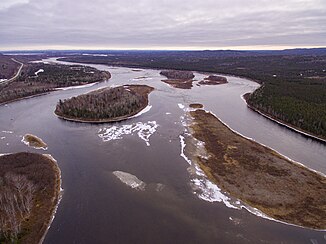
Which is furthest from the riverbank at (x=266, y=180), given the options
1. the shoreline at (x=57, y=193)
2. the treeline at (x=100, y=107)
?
the treeline at (x=100, y=107)

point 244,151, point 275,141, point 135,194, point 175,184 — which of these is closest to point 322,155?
point 275,141

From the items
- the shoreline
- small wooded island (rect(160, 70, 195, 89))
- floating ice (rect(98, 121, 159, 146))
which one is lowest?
the shoreline

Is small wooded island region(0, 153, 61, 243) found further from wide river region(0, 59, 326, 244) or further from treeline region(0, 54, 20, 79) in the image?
treeline region(0, 54, 20, 79)

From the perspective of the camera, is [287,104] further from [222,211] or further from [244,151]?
[222,211]

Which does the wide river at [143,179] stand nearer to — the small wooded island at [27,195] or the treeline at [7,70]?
the small wooded island at [27,195]

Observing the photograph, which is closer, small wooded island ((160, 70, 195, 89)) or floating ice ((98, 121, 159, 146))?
floating ice ((98, 121, 159, 146))

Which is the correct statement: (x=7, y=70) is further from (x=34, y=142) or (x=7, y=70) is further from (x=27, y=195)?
(x=27, y=195)

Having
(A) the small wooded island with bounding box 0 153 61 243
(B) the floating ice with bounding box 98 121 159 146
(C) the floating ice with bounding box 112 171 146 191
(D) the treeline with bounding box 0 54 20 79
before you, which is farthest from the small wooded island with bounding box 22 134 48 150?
(D) the treeline with bounding box 0 54 20 79
